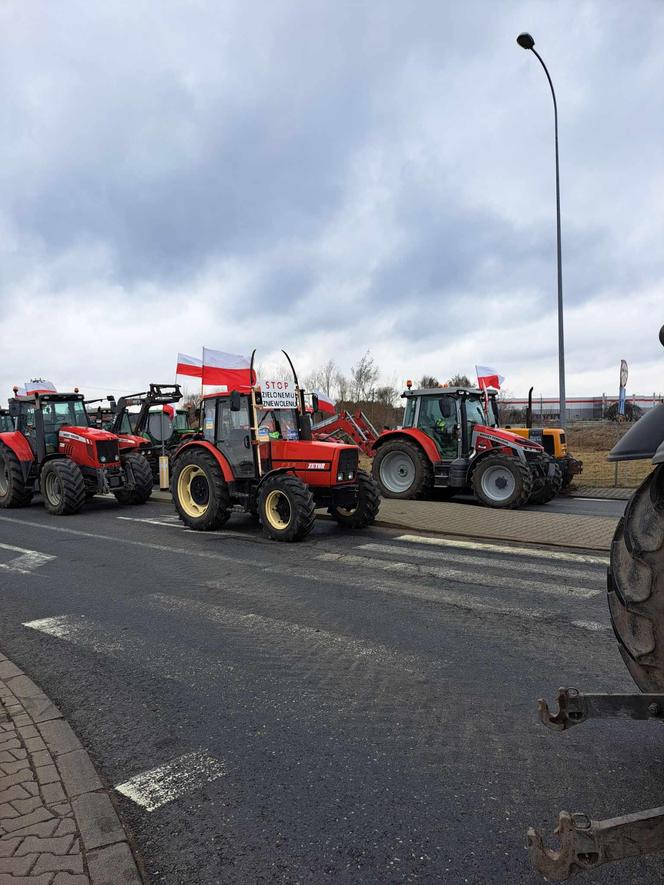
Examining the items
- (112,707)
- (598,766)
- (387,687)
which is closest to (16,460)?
(112,707)

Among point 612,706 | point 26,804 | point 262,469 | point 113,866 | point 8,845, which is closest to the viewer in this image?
point 612,706

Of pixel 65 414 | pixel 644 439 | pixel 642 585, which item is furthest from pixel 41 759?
pixel 65 414

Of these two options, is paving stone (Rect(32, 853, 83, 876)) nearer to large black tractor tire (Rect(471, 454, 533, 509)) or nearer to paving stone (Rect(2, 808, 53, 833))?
paving stone (Rect(2, 808, 53, 833))

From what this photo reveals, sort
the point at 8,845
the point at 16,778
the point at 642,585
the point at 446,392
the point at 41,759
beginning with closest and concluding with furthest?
the point at 642,585 → the point at 8,845 → the point at 16,778 → the point at 41,759 → the point at 446,392

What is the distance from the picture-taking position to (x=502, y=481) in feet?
40.0

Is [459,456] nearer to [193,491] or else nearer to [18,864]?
[193,491]

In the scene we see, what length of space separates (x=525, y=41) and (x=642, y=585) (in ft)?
52.5

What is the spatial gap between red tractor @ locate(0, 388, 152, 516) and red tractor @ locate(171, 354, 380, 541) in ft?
9.67

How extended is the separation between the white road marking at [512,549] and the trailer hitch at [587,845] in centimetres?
615

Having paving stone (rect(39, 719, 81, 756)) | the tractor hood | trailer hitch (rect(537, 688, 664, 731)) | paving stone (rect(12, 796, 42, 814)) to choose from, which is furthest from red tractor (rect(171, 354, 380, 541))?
trailer hitch (rect(537, 688, 664, 731))

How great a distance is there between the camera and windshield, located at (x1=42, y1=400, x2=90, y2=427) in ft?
44.2

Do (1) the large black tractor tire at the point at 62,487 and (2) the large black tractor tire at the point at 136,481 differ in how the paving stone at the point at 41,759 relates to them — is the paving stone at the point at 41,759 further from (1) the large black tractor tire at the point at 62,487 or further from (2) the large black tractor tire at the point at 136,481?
(2) the large black tractor tire at the point at 136,481

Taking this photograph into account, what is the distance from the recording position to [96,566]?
7773 millimetres

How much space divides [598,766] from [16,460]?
13.2 metres
